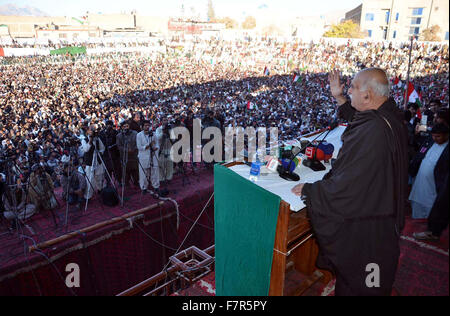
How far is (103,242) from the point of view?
4.33 meters

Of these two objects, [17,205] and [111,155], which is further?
[111,155]

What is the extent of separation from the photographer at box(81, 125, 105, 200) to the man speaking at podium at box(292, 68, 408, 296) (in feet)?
15.1

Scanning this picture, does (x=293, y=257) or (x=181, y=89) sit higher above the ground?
(x=181, y=89)

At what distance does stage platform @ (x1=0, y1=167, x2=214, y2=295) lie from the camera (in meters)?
3.76

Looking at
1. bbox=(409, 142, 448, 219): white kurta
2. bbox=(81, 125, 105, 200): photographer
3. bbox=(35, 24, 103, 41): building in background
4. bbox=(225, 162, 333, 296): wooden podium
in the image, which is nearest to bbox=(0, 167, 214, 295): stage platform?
bbox=(81, 125, 105, 200): photographer

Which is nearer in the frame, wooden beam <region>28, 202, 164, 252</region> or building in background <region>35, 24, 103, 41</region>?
wooden beam <region>28, 202, 164, 252</region>

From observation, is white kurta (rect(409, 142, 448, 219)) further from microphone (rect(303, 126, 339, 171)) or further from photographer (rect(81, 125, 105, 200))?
photographer (rect(81, 125, 105, 200))

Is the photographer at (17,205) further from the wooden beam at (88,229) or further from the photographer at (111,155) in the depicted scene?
the photographer at (111,155)

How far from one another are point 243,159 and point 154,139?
12.0 ft

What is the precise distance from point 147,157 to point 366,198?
4.56 m

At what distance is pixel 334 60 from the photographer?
27.3 meters

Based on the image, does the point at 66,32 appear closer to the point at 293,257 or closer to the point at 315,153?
the point at 315,153

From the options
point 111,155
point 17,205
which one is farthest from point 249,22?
point 17,205
